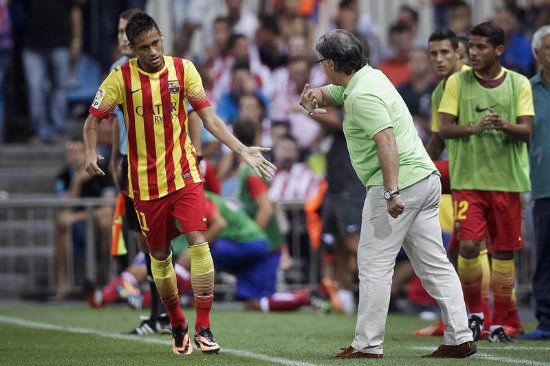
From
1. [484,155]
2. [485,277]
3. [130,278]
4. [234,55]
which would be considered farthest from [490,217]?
[234,55]

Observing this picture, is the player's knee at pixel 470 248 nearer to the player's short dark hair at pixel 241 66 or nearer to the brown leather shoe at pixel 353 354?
the brown leather shoe at pixel 353 354

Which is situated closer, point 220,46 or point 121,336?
point 121,336

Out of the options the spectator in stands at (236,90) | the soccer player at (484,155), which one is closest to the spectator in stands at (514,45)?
the spectator in stands at (236,90)

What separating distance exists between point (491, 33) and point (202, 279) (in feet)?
10.0

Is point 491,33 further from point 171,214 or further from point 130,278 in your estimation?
point 130,278

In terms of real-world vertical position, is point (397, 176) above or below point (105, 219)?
above

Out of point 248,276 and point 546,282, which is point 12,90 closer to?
point 248,276

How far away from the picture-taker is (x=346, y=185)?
13531 mm

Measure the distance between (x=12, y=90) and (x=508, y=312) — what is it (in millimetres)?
10757

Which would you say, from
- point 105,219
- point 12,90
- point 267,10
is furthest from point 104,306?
point 267,10

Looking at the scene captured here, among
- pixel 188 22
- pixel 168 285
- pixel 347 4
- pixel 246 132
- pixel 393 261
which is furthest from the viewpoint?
pixel 188 22

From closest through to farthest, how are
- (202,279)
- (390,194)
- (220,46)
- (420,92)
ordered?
(390,194), (202,279), (420,92), (220,46)

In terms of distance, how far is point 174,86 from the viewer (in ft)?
28.1

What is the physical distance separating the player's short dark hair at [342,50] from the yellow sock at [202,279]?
1.57 metres
